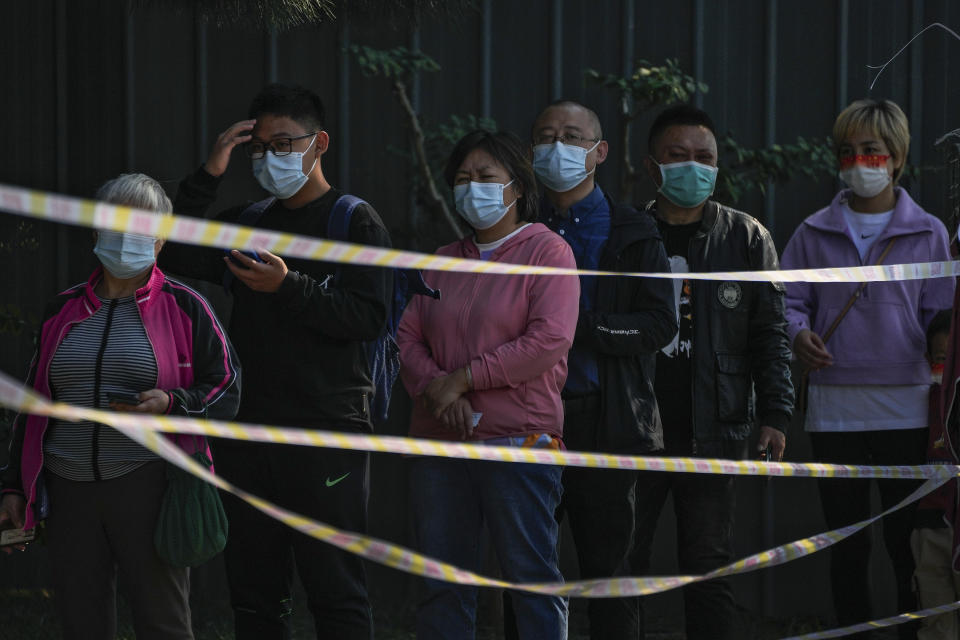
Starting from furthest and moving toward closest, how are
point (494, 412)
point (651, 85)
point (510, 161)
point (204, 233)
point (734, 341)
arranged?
1. point (651, 85)
2. point (734, 341)
3. point (510, 161)
4. point (494, 412)
5. point (204, 233)

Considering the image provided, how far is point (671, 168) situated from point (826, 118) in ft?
5.23

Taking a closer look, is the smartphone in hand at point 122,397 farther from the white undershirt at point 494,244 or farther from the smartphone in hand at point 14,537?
the white undershirt at point 494,244

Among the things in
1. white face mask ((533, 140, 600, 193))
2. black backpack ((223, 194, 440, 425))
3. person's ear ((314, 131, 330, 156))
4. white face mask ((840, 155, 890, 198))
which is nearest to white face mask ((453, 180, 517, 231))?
black backpack ((223, 194, 440, 425))

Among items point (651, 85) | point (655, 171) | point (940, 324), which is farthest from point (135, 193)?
point (940, 324)

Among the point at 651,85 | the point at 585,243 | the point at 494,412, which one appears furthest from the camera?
the point at 651,85

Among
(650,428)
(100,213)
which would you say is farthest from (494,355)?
(100,213)

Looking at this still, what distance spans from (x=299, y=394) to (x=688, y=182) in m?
1.52

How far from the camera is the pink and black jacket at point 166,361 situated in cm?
340

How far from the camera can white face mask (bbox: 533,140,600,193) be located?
4.12 m

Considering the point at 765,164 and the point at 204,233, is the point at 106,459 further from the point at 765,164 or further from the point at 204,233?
the point at 765,164

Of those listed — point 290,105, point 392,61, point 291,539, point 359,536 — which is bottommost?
point 291,539

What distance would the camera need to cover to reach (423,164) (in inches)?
209

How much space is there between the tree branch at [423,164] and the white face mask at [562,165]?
114 centimetres

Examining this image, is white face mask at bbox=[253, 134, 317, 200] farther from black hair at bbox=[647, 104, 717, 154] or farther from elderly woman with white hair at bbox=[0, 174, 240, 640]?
black hair at bbox=[647, 104, 717, 154]
